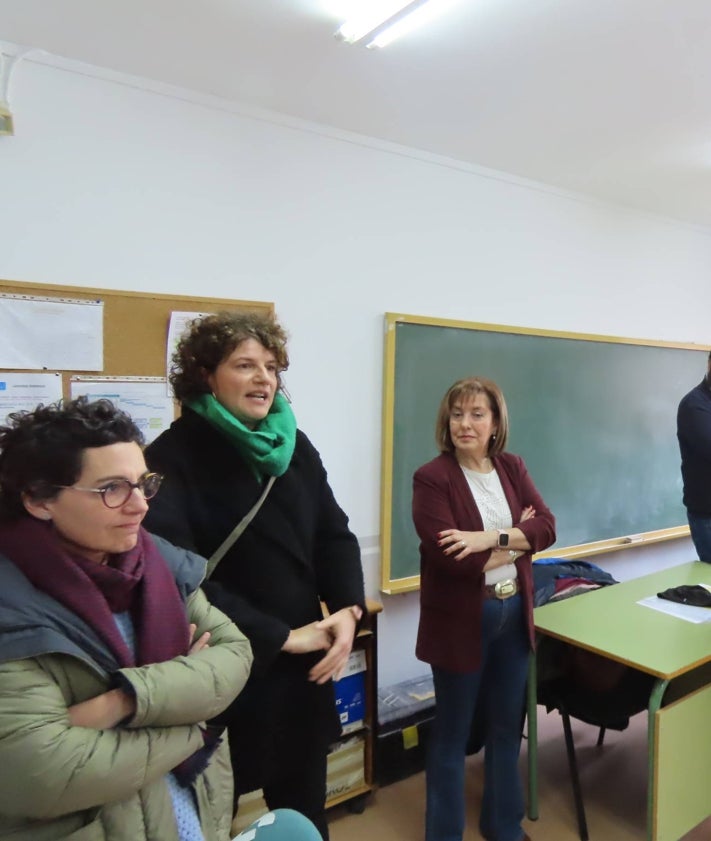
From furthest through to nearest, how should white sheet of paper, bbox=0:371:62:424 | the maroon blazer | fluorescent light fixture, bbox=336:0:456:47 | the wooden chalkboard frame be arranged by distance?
the wooden chalkboard frame < white sheet of paper, bbox=0:371:62:424 < the maroon blazer < fluorescent light fixture, bbox=336:0:456:47

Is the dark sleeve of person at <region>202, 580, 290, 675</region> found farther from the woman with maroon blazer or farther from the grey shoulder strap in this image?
the woman with maroon blazer

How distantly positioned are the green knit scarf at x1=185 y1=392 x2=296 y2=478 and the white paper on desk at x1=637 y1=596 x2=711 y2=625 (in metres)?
1.70

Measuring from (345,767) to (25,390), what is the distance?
5.87ft

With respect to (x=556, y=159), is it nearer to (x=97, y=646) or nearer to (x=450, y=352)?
(x=450, y=352)

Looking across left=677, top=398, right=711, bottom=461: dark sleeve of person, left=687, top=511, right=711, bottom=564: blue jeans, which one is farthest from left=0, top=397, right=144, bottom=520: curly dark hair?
left=687, top=511, right=711, bottom=564: blue jeans

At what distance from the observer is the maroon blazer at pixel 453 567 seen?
1878mm

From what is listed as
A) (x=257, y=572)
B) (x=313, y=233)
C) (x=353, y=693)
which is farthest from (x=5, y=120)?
(x=353, y=693)

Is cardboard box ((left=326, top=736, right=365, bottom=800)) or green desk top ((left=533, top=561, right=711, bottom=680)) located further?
cardboard box ((left=326, top=736, right=365, bottom=800))

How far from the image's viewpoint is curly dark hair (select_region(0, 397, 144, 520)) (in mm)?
981

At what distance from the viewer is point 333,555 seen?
1539mm

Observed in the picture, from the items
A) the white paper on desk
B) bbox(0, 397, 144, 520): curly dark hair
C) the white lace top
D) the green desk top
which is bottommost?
the green desk top

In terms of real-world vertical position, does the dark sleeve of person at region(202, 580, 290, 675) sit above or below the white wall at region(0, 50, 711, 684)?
below

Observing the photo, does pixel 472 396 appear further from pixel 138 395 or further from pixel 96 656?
pixel 96 656

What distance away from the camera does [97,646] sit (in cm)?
94
